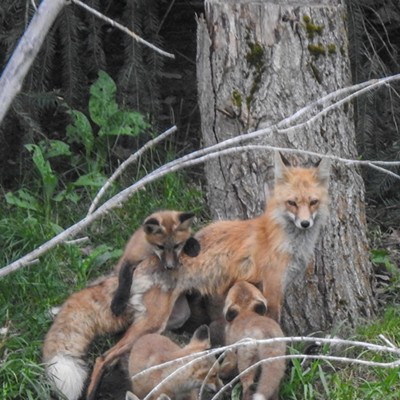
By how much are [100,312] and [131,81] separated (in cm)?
313

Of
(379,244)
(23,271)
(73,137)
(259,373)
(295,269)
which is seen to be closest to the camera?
(259,373)

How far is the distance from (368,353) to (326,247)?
0.81 metres

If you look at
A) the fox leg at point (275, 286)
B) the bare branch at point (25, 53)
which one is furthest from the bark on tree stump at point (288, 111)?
the bare branch at point (25, 53)

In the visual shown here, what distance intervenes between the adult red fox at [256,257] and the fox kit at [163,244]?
7 cm

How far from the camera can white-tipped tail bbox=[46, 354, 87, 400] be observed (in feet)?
21.7

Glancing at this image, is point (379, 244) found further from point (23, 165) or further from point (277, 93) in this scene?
point (23, 165)

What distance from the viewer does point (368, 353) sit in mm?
6973

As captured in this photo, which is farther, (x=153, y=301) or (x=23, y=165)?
(x=23, y=165)

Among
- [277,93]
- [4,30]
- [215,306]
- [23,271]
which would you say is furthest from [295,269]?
[4,30]

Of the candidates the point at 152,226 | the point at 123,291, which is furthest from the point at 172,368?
the point at 152,226

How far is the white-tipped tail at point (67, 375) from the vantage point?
6.62m

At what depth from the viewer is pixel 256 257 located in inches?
266

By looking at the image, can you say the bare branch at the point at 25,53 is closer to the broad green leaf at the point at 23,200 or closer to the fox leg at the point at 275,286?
the fox leg at the point at 275,286

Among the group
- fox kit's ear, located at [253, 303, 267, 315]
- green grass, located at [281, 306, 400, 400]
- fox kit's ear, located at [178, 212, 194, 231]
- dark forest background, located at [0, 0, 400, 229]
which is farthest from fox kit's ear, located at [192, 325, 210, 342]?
dark forest background, located at [0, 0, 400, 229]
